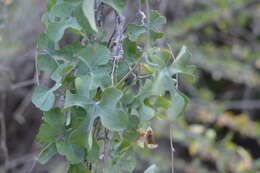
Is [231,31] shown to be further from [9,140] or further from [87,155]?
[87,155]

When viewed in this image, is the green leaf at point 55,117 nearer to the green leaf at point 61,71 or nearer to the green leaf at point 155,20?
the green leaf at point 61,71

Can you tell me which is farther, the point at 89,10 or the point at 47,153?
the point at 47,153

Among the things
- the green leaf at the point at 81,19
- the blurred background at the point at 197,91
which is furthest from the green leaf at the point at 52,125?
the blurred background at the point at 197,91

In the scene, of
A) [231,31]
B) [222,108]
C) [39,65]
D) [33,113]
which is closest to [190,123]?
[222,108]

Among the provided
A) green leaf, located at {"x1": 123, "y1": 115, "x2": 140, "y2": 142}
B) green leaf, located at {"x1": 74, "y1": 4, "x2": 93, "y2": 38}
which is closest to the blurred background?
green leaf, located at {"x1": 123, "y1": 115, "x2": 140, "y2": 142}

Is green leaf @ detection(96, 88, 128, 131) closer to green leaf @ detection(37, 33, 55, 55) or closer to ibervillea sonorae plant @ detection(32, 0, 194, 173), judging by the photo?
ibervillea sonorae plant @ detection(32, 0, 194, 173)

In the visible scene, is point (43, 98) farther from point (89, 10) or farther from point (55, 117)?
point (89, 10)

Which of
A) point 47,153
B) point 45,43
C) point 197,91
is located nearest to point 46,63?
point 45,43
